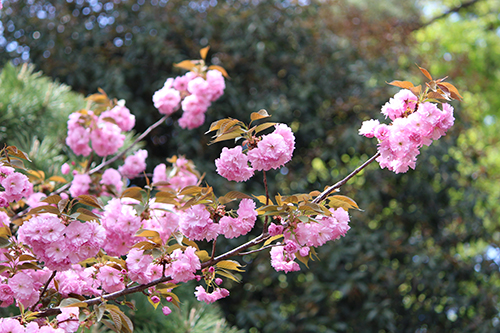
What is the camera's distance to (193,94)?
1401 mm

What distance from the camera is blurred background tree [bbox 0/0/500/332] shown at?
217cm

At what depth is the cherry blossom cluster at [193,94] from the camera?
4.48 feet

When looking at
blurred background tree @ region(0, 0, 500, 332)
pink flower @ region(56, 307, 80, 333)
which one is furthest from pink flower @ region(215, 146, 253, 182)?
blurred background tree @ region(0, 0, 500, 332)

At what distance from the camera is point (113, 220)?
85cm

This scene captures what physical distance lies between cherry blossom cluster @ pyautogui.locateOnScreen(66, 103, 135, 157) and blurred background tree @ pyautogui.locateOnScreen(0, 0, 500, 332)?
903mm

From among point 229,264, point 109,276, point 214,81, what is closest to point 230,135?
point 229,264

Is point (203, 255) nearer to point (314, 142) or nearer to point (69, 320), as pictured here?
point (69, 320)

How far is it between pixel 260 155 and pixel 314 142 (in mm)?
1864

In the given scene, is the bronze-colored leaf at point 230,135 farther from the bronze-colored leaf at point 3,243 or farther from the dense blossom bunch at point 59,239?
the bronze-colored leaf at point 3,243

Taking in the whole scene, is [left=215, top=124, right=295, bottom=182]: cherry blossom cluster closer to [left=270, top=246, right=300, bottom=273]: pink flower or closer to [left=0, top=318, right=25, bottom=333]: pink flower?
[left=270, top=246, right=300, bottom=273]: pink flower

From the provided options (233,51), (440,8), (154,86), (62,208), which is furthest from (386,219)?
(440,8)

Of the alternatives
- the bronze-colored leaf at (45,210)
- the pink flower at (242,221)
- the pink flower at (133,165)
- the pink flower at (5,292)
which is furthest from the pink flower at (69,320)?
the pink flower at (133,165)

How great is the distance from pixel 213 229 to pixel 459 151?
230 centimetres

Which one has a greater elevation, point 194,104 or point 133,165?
point 194,104
